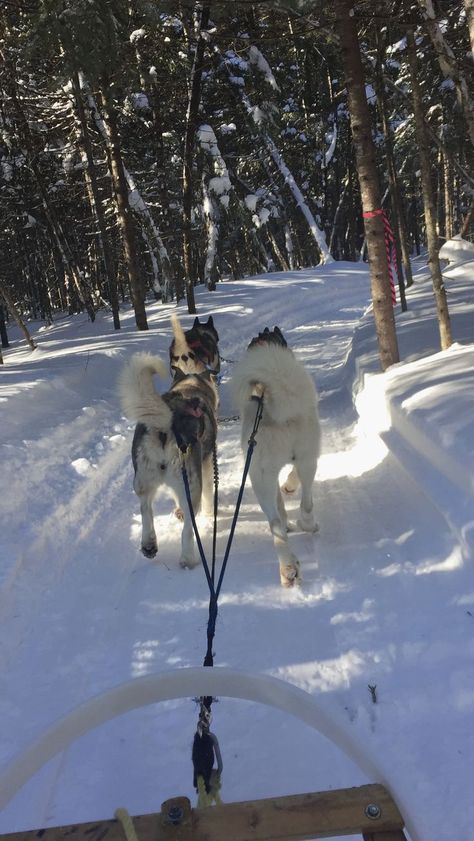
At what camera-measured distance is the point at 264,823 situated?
1.42 metres

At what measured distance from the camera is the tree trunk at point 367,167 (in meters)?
6.92

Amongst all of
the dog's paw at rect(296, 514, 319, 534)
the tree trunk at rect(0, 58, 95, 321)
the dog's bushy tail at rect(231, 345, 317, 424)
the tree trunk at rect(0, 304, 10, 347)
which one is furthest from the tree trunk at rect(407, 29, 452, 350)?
the tree trunk at rect(0, 304, 10, 347)

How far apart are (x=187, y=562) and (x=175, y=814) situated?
2.84m

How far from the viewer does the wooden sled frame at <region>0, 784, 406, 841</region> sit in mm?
1397

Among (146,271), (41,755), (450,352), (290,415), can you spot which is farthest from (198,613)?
(146,271)

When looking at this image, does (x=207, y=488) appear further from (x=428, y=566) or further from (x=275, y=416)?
(x=428, y=566)

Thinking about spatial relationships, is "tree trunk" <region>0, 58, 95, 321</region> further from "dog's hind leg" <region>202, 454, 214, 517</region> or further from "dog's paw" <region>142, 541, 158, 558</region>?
"dog's paw" <region>142, 541, 158, 558</region>

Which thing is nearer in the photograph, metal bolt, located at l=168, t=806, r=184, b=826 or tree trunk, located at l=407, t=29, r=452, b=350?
metal bolt, located at l=168, t=806, r=184, b=826

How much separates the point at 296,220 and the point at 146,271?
12595 mm

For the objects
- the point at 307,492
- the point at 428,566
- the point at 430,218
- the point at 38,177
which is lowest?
the point at 428,566

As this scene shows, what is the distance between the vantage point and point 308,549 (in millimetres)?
4344

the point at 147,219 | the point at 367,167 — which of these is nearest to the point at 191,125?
the point at 147,219

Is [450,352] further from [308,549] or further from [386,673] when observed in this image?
[386,673]

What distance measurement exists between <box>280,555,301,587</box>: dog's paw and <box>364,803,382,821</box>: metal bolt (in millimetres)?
2405
